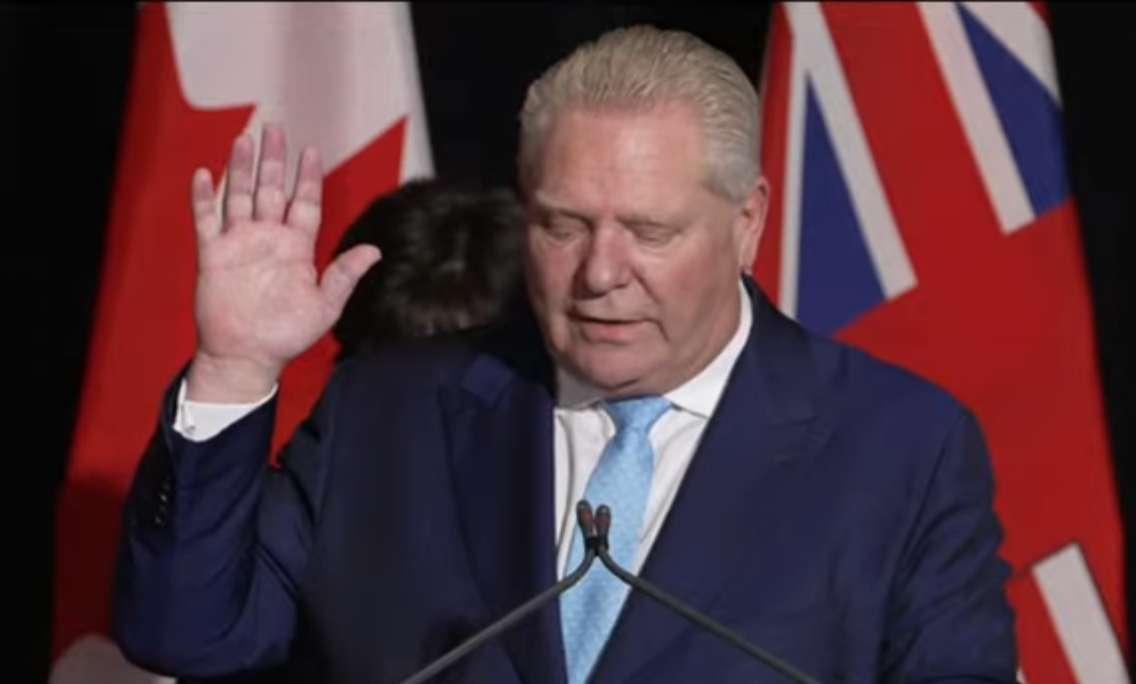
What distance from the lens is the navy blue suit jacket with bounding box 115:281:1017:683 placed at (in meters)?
1.96

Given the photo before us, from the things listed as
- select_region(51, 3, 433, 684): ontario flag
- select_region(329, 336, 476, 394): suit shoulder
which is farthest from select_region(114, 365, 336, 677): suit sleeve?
select_region(51, 3, 433, 684): ontario flag

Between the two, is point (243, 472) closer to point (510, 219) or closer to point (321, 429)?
point (321, 429)

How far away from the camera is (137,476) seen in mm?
2004

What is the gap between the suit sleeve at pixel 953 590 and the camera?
1.93 m

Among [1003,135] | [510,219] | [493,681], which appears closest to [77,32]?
[510,219]

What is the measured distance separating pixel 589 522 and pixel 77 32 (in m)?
1.41

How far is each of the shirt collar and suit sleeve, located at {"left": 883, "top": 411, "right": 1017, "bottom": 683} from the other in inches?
6.9

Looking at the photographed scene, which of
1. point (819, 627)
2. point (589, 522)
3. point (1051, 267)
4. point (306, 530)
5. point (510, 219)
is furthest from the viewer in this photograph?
point (1051, 267)

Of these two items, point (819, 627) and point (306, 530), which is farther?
point (306, 530)

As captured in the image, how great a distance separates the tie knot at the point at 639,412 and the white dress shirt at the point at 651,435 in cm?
1

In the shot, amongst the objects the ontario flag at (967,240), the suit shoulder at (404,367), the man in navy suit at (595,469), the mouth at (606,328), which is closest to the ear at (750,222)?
the man in navy suit at (595,469)

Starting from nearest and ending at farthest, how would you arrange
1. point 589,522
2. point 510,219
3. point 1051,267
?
1. point 589,522
2. point 510,219
3. point 1051,267

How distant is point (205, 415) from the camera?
196 centimetres

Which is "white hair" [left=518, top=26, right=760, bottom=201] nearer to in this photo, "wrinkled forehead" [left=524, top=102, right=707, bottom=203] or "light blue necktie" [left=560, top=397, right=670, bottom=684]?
"wrinkled forehead" [left=524, top=102, right=707, bottom=203]
